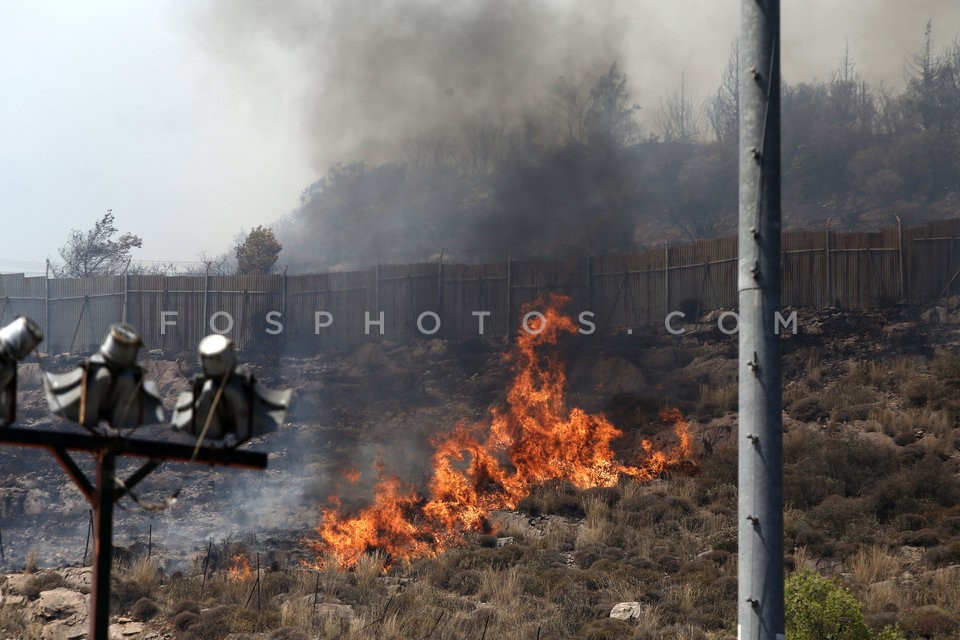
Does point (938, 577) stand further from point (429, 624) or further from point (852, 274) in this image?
point (852, 274)

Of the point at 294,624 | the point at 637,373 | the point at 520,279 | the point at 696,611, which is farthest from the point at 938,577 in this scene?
the point at 520,279

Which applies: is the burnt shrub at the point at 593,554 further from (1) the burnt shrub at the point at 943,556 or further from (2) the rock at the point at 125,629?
(2) the rock at the point at 125,629

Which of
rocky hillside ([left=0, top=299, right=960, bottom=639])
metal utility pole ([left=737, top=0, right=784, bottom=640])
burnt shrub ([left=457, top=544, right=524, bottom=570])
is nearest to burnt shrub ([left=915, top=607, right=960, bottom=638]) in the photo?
rocky hillside ([left=0, top=299, right=960, bottom=639])

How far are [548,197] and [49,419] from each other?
1805 cm

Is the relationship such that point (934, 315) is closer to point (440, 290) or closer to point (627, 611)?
point (440, 290)

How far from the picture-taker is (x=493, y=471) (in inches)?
982

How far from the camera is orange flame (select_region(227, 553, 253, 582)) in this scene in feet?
61.6

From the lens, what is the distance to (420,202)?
57.4 meters

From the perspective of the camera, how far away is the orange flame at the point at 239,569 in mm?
18791

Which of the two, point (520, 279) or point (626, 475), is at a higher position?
point (520, 279)

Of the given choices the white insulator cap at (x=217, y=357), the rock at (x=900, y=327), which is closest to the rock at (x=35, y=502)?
the white insulator cap at (x=217, y=357)

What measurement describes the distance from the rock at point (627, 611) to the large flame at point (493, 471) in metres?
5.30

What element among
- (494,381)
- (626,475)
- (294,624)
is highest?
(494,381)

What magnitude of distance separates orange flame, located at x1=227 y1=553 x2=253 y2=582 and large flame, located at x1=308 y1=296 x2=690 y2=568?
1.46 metres
